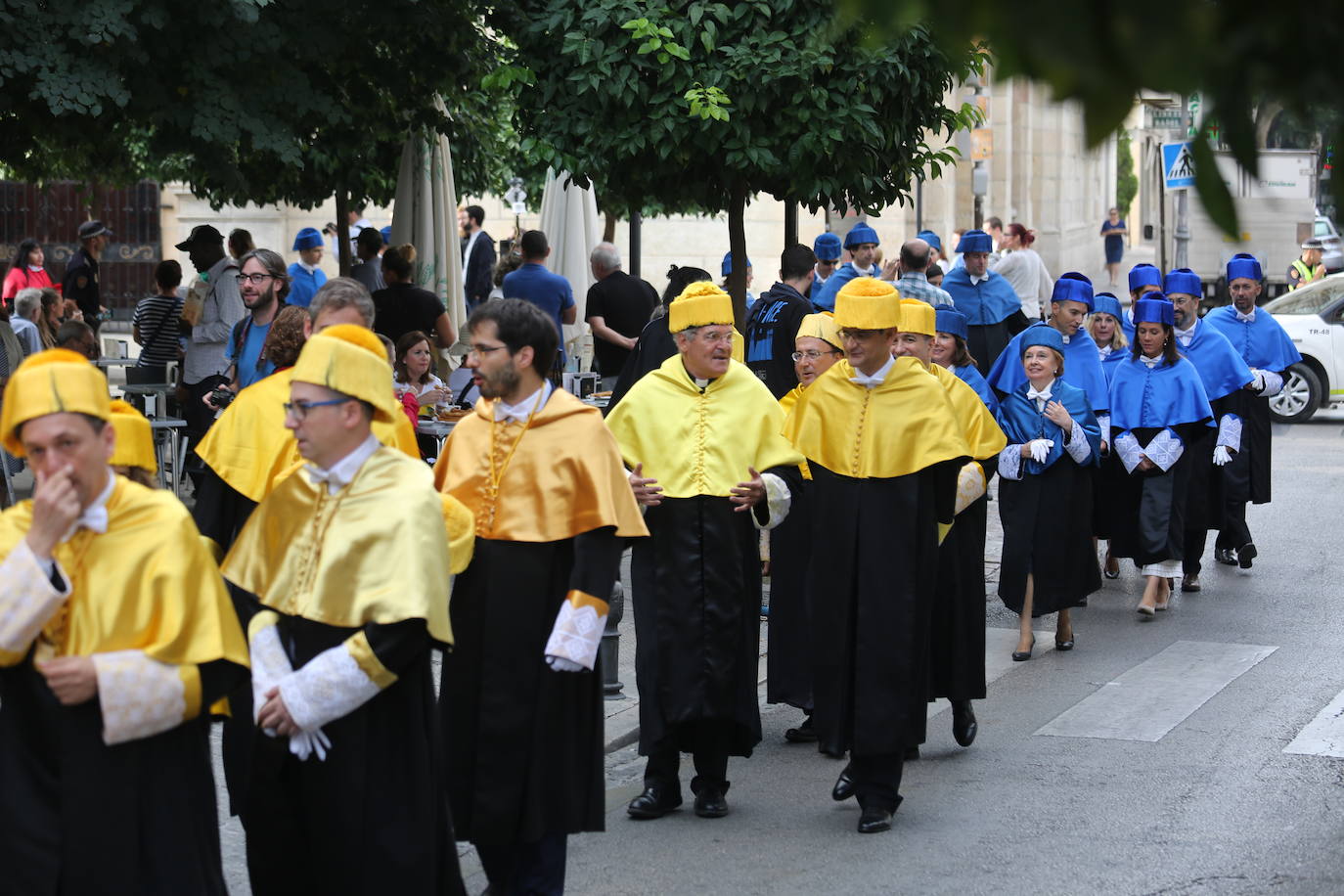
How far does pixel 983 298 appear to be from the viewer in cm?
1495

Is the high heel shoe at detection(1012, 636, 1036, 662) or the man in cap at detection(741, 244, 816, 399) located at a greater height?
the man in cap at detection(741, 244, 816, 399)

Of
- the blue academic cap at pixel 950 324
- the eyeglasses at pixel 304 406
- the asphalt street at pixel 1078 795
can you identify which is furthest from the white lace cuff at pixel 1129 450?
the eyeglasses at pixel 304 406

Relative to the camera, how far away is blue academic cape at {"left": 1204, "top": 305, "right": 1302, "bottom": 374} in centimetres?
1316

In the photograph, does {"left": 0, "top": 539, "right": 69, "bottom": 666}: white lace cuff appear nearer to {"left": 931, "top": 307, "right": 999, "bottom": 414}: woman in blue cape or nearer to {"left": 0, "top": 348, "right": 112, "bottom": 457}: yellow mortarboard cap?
{"left": 0, "top": 348, "right": 112, "bottom": 457}: yellow mortarboard cap

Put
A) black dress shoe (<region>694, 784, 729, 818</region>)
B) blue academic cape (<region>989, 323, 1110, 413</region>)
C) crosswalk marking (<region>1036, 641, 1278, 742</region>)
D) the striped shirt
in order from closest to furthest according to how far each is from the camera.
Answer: black dress shoe (<region>694, 784, 729, 818</region>), crosswalk marking (<region>1036, 641, 1278, 742</region>), blue academic cape (<region>989, 323, 1110, 413</region>), the striped shirt

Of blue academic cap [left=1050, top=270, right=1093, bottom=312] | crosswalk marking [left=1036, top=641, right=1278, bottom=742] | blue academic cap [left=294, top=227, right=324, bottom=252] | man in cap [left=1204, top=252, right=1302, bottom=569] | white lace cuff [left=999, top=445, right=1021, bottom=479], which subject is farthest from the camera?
blue academic cap [left=294, top=227, right=324, bottom=252]

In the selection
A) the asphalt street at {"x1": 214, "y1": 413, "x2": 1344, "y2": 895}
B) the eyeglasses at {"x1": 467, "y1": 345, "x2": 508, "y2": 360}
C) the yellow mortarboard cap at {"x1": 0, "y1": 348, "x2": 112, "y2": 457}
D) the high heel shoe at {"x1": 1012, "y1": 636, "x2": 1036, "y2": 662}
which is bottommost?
the asphalt street at {"x1": 214, "y1": 413, "x2": 1344, "y2": 895}

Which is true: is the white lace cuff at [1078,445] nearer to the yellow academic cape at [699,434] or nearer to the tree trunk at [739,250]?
the tree trunk at [739,250]

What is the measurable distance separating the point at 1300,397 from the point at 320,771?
63.3ft

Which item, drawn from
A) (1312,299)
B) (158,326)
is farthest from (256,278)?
(1312,299)

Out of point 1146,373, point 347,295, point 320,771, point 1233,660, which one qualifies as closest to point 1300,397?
point 1146,373

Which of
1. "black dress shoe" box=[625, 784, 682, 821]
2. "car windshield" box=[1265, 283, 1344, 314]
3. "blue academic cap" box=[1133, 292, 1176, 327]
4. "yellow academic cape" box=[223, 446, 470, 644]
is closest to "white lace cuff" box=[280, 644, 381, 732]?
"yellow academic cape" box=[223, 446, 470, 644]

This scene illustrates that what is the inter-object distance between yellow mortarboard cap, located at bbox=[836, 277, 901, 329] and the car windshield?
54.9 ft

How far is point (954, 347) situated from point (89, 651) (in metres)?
5.91
